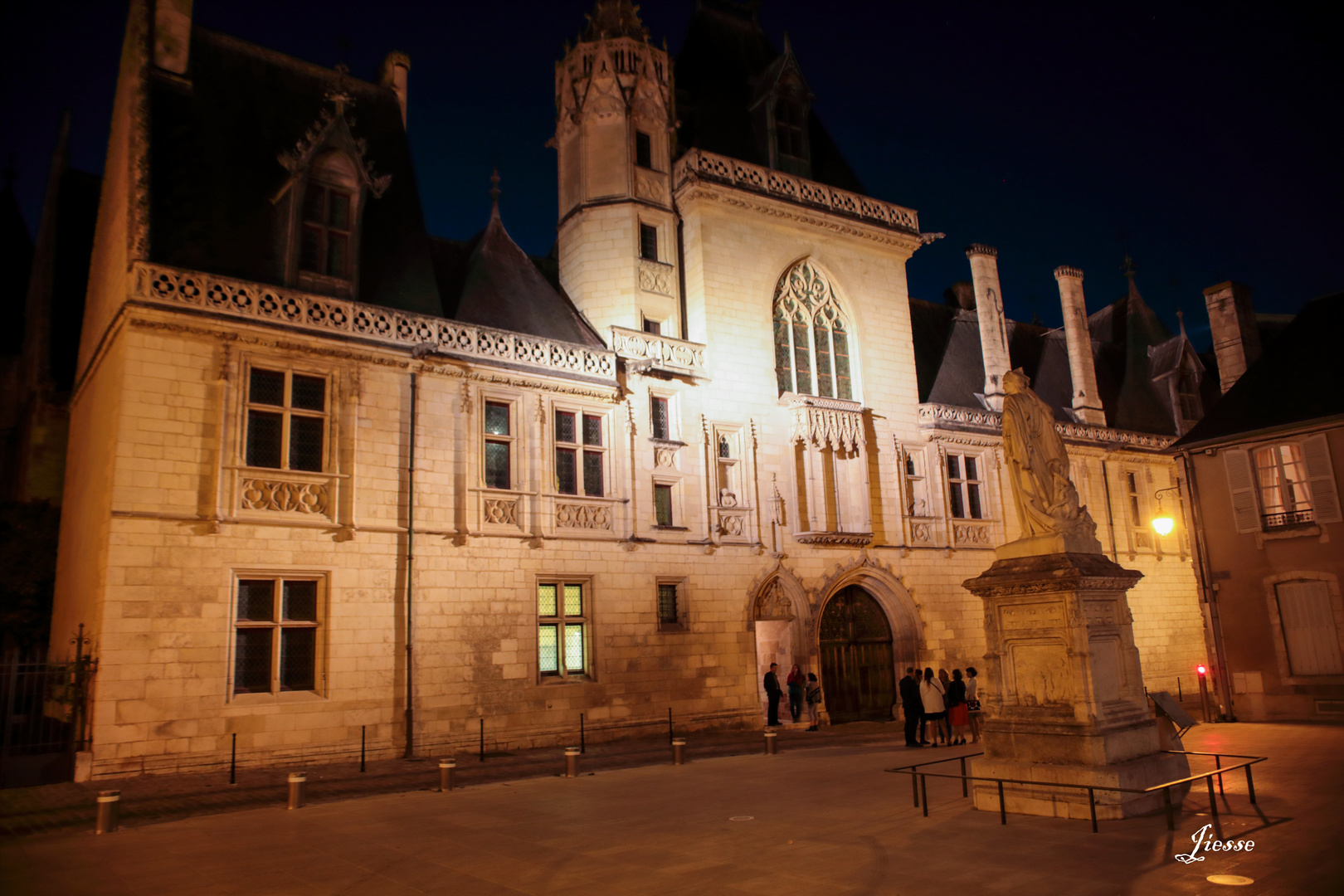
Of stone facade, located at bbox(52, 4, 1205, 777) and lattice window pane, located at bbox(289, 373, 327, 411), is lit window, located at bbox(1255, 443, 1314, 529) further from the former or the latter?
lattice window pane, located at bbox(289, 373, 327, 411)

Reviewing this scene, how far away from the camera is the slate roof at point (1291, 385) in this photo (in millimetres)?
20203

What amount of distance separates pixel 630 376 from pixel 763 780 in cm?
935

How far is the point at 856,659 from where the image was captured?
834 inches

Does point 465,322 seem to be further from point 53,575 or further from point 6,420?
point 6,420

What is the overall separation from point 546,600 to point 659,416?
4819 mm

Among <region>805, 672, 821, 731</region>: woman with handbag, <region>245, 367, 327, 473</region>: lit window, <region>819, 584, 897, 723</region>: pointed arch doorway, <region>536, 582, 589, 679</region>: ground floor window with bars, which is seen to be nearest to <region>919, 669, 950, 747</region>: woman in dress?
<region>805, 672, 821, 731</region>: woman with handbag

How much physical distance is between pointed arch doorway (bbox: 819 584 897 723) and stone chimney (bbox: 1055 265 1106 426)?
34.7 ft

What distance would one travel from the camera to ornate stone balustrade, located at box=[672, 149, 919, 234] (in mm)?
21047

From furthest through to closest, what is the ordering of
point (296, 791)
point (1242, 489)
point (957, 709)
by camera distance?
→ point (1242, 489)
point (957, 709)
point (296, 791)

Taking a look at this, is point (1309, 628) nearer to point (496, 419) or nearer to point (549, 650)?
point (549, 650)

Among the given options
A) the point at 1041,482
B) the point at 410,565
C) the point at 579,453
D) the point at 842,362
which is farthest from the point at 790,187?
the point at 1041,482

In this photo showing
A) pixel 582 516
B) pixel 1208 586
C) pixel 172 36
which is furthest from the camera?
pixel 1208 586

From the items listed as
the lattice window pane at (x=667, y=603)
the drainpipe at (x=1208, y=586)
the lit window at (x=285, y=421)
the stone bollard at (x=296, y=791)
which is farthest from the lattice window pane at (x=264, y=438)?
the drainpipe at (x=1208, y=586)

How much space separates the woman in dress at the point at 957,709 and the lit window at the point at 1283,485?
9723mm
